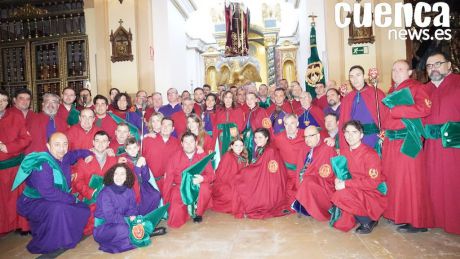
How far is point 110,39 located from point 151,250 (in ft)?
22.3

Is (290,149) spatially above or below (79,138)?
below

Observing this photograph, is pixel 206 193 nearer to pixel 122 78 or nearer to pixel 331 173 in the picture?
pixel 331 173

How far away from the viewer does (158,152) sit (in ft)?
15.0

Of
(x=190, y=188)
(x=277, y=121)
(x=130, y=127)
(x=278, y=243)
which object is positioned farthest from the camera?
(x=277, y=121)

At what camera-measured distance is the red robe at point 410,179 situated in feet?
10.9

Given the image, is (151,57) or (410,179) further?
(151,57)

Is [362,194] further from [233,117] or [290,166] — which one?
[233,117]

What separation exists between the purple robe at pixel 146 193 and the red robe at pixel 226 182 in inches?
33.8

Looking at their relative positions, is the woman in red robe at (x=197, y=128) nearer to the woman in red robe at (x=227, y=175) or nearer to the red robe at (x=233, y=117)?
the woman in red robe at (x=227, y=175)

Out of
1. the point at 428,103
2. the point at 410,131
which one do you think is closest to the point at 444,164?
the point at 410,131

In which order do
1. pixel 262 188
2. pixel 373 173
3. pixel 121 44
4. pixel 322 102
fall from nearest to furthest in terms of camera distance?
1. pixel 373 173
2. pixel 262 188
3. pixel 322 102
4. pixel 121 44

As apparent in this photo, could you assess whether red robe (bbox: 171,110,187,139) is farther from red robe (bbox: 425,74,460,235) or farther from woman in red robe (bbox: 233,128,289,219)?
red robe (bbox: 425,74,460,235)

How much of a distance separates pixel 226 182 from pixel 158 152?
107 cm

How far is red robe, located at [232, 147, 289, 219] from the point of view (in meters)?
4.11
